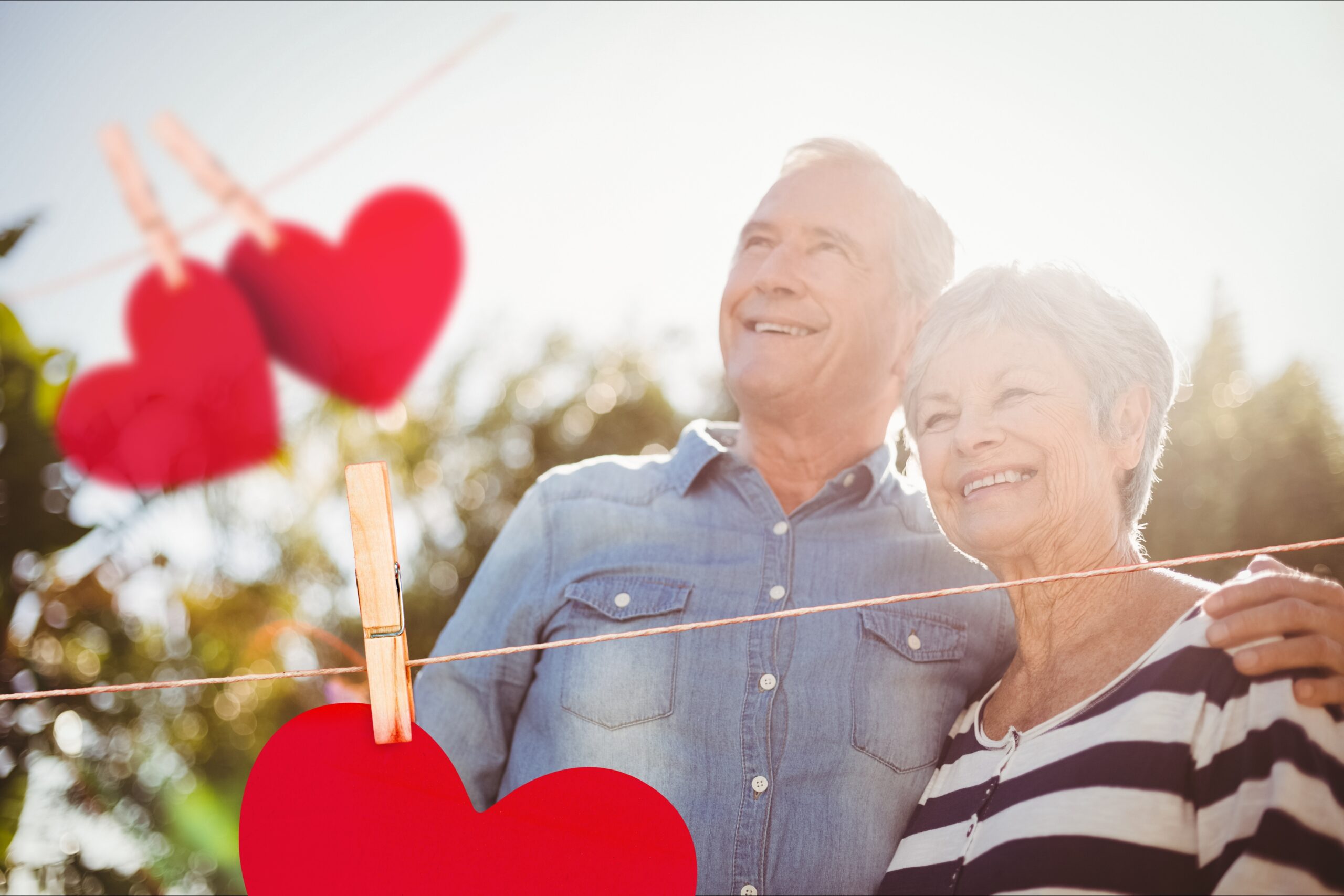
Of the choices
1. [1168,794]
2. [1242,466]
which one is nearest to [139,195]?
[1168,794]

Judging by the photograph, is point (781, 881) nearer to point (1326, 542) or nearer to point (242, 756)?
point (1326, 542)

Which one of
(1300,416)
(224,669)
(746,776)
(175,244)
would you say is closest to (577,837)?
(746,776)

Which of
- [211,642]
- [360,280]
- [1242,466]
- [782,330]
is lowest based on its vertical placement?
[211,642]

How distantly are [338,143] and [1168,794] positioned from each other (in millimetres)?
2129

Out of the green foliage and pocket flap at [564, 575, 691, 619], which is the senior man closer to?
pocket flap at [564, 575, 691, 619]

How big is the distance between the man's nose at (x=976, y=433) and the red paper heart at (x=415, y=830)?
0.47 m

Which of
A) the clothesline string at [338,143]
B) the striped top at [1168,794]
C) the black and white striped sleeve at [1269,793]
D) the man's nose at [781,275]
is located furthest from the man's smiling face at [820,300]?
the clothesline string at [338,143]

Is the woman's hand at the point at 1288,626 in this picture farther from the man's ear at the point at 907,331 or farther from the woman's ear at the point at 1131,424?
the man's ear at the point at 907,331

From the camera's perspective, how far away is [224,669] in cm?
251

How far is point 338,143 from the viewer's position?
85.5 inches

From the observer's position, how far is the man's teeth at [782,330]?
1.41 meters

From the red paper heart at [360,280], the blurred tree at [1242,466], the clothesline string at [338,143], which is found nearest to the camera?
the clothesline string at [338,143]

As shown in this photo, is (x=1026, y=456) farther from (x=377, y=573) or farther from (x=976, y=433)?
(x=377, y=573)

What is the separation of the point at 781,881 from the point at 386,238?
1.88 metres
